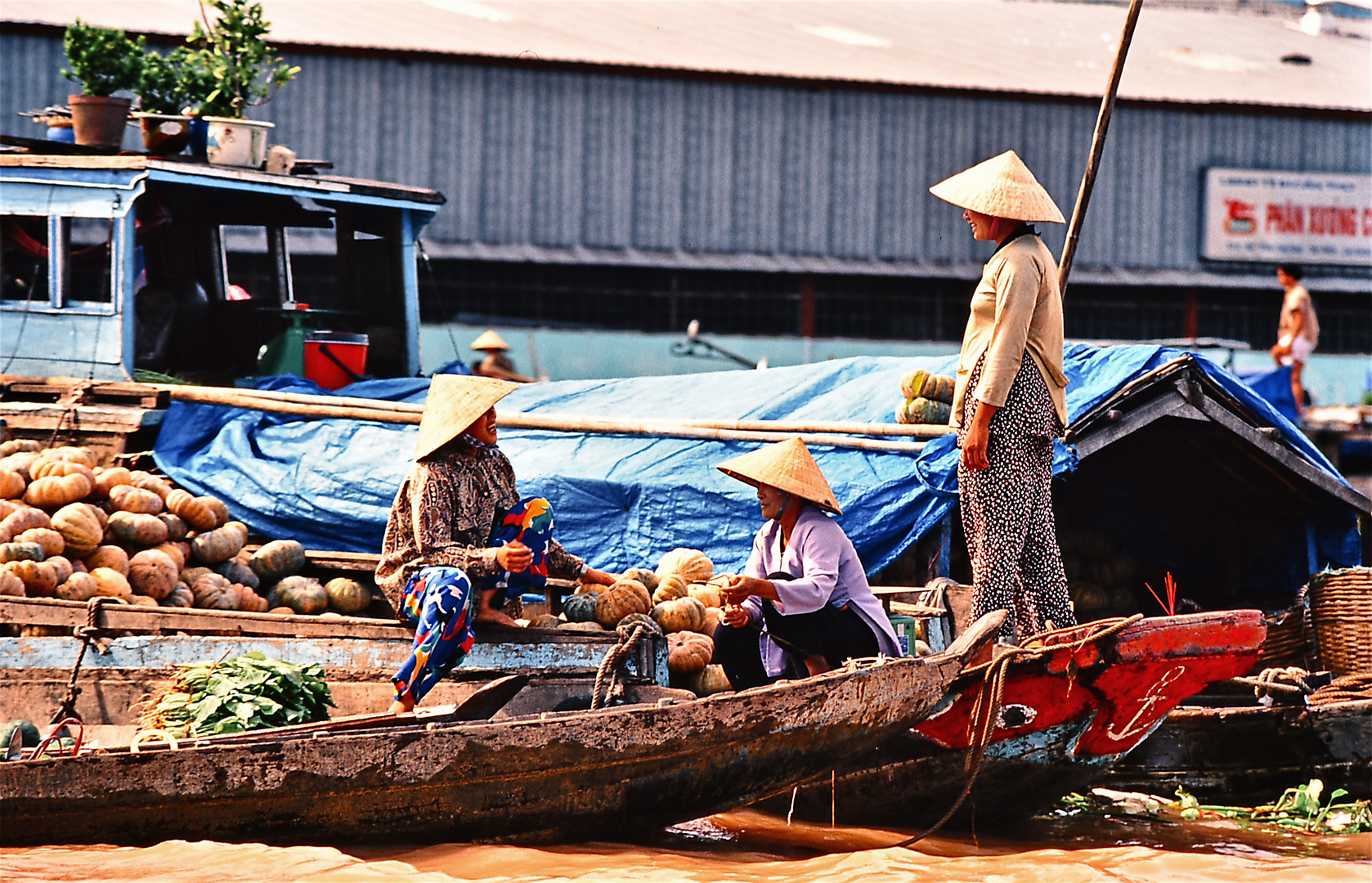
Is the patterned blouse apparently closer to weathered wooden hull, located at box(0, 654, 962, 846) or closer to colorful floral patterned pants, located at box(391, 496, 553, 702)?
colorful floral patterned pants, located at box(391, 496, 553, 702)

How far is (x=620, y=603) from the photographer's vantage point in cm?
551

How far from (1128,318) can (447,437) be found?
1377cm

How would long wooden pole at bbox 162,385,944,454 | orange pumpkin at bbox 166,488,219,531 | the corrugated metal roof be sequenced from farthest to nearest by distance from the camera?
the corrugated metal roof < long wooden pole at bbox 162,385,944,454 < orange pumpkin at bbox 166,488,219,531

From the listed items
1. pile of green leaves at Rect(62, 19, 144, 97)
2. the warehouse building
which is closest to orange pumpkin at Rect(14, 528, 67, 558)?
pile of green leaves at Rect(62, 19, 144, 97)

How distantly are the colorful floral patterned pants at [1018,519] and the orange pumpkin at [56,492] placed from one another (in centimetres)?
352

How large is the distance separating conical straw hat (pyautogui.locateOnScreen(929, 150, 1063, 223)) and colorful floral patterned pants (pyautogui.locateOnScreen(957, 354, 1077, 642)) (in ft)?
1.70

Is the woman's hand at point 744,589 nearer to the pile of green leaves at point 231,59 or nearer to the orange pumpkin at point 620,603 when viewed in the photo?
the orange pumpkin at point 620,603

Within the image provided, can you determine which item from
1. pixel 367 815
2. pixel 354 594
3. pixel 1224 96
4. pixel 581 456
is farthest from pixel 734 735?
pixel 1224 96

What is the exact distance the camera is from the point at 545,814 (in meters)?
4.54

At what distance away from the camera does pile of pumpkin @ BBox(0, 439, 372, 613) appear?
17.7 ft

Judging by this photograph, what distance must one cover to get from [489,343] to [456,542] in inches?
364

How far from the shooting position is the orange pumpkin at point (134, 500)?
5.87 meters

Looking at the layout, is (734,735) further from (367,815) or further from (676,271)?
(676,271)

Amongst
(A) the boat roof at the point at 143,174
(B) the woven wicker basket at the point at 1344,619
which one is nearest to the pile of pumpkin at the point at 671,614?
(A) the boat roof at the point at 143,174
